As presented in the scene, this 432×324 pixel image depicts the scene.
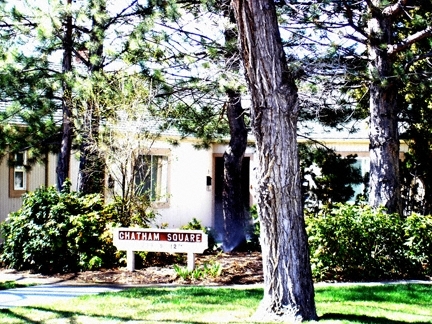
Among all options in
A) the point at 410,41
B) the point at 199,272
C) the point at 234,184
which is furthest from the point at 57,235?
the point at 410,41

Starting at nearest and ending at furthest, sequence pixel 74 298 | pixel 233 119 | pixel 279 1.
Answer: pixel 74 298
pixel 279 1
pixel 233 119

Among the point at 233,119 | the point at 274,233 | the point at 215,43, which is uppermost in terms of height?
the point at 215,43

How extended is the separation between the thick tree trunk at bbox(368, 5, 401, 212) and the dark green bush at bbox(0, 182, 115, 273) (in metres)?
5.19

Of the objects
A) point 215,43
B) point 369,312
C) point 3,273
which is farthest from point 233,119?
point 369,312

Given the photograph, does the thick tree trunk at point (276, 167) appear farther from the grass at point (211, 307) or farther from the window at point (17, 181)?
the window at point (17, 181)

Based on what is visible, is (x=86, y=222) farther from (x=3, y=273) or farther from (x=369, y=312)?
(x=369, y=312)

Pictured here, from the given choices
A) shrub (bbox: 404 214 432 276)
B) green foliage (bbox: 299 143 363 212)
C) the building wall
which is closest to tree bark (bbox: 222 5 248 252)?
green foliage (bbox: 299 143 363 212)

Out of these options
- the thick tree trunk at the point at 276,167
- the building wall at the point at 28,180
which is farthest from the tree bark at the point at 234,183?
the thick tree trunk at the point at 276,167

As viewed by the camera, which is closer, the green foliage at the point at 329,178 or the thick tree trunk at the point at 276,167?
the thick tree trunk at the point at 276,167

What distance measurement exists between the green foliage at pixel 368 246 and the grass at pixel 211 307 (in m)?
0.98

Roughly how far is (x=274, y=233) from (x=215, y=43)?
594cm

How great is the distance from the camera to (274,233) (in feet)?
23.6

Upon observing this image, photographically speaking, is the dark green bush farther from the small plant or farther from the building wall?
the building wall

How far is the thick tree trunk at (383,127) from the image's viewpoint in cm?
1178
